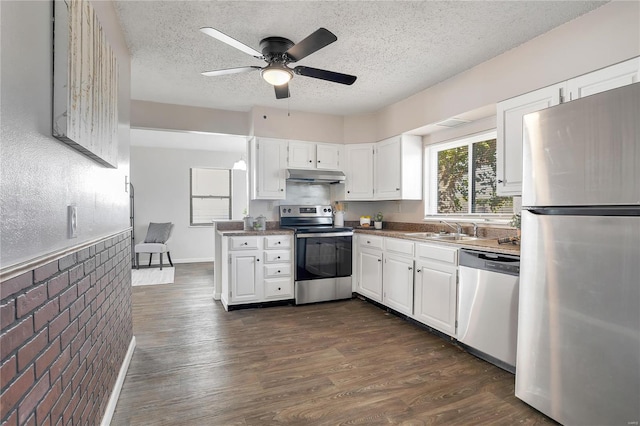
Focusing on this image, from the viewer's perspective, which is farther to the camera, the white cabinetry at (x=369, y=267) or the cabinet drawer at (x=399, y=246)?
the white cabinetry at (x=369, y=267)

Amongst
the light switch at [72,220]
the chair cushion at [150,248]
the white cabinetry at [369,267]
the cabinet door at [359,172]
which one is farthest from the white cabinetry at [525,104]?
the chair cushion at [150,248]

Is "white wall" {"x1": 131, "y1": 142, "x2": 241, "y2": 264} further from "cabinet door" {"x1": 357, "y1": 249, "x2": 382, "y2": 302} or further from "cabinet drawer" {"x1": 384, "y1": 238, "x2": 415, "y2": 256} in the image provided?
"cabinet drawer" {"x1": 384, "y1": 238, "x2": 415, "y2": 256}

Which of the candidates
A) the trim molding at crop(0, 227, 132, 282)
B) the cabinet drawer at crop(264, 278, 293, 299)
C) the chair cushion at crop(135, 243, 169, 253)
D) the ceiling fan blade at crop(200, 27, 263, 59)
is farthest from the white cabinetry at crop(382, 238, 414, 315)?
the chair cushion at crop(135, 243, 169, 253)

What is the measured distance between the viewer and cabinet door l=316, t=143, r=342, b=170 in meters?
4.57

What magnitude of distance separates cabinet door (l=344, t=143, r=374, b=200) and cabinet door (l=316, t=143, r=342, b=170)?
5.9 inches

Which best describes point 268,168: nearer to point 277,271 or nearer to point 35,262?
point 277,271

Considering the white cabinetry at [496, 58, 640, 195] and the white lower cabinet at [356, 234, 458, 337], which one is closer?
the white cabinetry at [496, 58, 640, 195]

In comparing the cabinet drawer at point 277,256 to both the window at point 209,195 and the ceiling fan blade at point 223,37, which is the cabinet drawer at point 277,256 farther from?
the window at point 209,195

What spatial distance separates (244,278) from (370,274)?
1.50 m

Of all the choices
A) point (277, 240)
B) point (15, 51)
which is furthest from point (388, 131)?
point (15, 51)

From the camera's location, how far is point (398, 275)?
3531mm

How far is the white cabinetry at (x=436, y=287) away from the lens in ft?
9.33

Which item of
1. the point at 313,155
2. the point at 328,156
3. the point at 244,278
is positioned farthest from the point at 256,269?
the point at 328,156

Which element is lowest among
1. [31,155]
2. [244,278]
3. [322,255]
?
[244,278]
